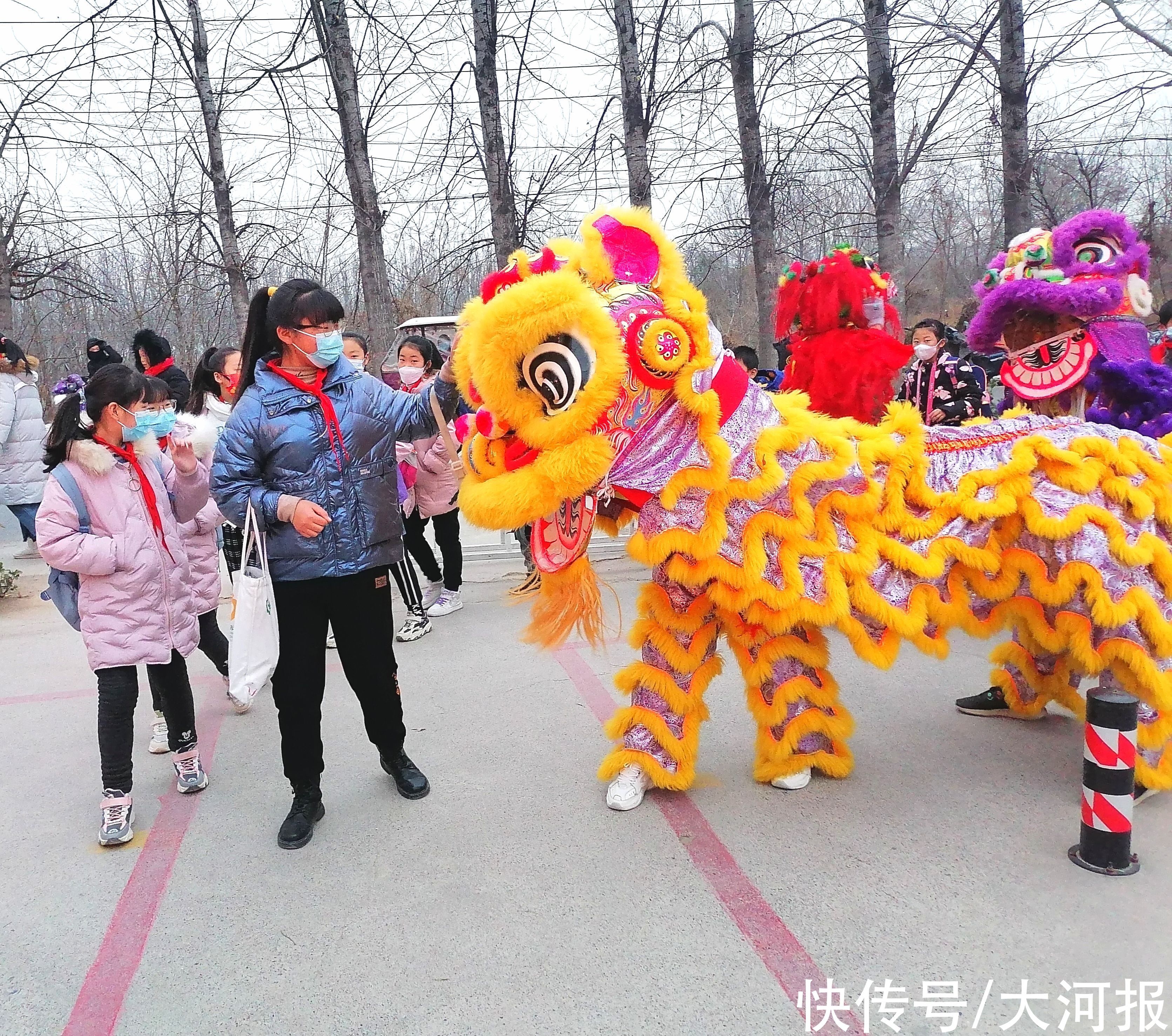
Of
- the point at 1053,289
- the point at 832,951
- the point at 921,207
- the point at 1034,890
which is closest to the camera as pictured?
the point at 832,951

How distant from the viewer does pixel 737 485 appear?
8.40ft

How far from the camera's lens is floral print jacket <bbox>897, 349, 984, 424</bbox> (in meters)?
4.85

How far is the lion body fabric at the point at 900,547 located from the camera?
8.46 feet

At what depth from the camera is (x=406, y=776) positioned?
3.11 m

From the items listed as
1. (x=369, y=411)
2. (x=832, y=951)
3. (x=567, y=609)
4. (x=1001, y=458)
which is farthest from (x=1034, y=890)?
(x=369, y=411)

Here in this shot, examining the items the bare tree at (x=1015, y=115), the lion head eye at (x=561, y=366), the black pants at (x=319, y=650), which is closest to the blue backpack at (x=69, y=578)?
the black pants at (x=319, y=650)

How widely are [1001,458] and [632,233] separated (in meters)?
1.38

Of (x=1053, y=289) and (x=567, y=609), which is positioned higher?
(x=1053, y=289)

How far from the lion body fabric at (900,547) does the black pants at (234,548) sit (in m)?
1.28

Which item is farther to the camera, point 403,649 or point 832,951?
point 403,649

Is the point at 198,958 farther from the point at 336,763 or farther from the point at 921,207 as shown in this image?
the point at 921,207

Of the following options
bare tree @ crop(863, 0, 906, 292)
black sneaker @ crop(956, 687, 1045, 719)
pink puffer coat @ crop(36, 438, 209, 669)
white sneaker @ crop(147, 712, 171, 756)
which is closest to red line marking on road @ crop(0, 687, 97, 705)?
white sneaker @ crop(147, 712, 171, 756)

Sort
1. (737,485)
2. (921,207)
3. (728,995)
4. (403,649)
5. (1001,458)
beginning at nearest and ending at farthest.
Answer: (728,995)
(737,485)
(1001,458)
(403,649)
(921,207)

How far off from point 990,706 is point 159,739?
3538 mm
